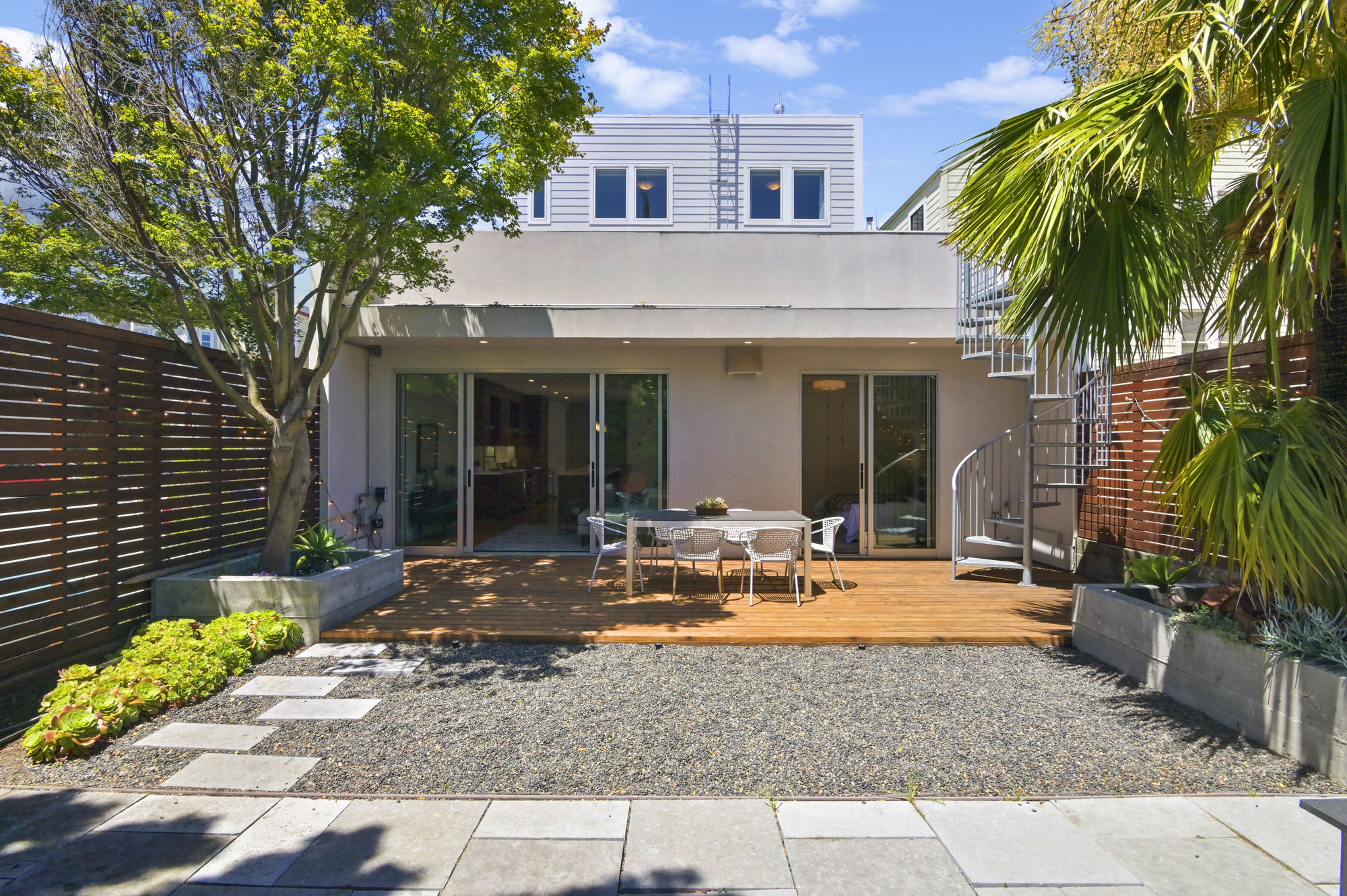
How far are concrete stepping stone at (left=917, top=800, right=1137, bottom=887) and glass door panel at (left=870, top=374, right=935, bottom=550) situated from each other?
224 inches

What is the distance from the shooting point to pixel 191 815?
9.25ft

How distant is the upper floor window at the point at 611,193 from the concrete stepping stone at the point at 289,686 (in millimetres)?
10320

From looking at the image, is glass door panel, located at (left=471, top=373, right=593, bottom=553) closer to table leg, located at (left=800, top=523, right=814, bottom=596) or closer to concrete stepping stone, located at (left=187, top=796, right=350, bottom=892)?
table leg, located at (left=800, top=523, right=814, bottom=596)

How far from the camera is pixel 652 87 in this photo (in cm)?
1273

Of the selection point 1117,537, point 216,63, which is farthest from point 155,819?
point 1117,537

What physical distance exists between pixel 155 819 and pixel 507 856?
1444mm

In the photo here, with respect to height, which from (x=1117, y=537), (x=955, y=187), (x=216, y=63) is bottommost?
(x=1117, y=537)

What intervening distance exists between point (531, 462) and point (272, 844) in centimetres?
602

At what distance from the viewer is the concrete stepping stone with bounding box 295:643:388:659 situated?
481 centimetres

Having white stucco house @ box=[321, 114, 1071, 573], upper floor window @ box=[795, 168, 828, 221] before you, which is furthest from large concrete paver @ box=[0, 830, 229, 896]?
upper floor window @ box=[795, 168, 828, 221]

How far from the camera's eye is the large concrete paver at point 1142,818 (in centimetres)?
268

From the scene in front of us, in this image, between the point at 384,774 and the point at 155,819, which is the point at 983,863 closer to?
the point at 384,774

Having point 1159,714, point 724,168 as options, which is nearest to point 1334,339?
point 1159,714

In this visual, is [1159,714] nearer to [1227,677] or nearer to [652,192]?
[1227,677]
